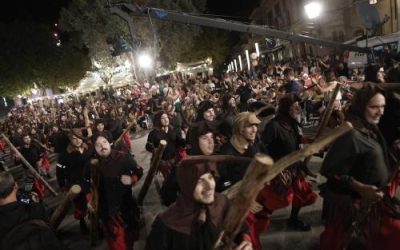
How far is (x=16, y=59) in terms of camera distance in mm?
42031

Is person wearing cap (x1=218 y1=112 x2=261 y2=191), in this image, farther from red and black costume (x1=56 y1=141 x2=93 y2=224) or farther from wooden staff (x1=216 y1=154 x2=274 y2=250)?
red and black costume (x1=56 y1=141 x2=93 y2=224)

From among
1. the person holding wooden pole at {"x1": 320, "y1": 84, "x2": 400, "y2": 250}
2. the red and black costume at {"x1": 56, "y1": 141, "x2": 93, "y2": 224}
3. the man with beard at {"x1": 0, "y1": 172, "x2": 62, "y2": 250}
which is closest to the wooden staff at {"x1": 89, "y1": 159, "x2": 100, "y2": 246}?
the man with beard at {"x1": 0, "y1": 172, "x2": 62, "y2": 250}

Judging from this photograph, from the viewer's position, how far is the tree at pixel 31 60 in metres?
41.9

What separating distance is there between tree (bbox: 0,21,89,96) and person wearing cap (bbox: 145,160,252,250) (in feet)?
142

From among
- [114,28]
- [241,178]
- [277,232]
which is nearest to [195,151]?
[241,178]

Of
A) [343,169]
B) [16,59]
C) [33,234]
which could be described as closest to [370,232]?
[343,169]

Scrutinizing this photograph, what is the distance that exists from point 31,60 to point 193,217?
44.4 metres

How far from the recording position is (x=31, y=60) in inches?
1668

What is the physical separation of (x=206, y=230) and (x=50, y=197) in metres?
8.54

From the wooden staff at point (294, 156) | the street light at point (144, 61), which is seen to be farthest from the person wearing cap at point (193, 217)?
the street light at point (144, 61)

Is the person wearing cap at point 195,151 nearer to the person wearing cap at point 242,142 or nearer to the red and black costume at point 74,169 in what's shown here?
the person wearing cap at point 242,142

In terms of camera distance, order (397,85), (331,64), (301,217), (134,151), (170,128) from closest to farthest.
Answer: (397,85) < (301,217) < (170,128) < (134,151) < (331,64)

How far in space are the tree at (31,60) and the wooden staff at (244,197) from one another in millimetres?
43518

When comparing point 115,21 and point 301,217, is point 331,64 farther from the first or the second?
point 115,21
